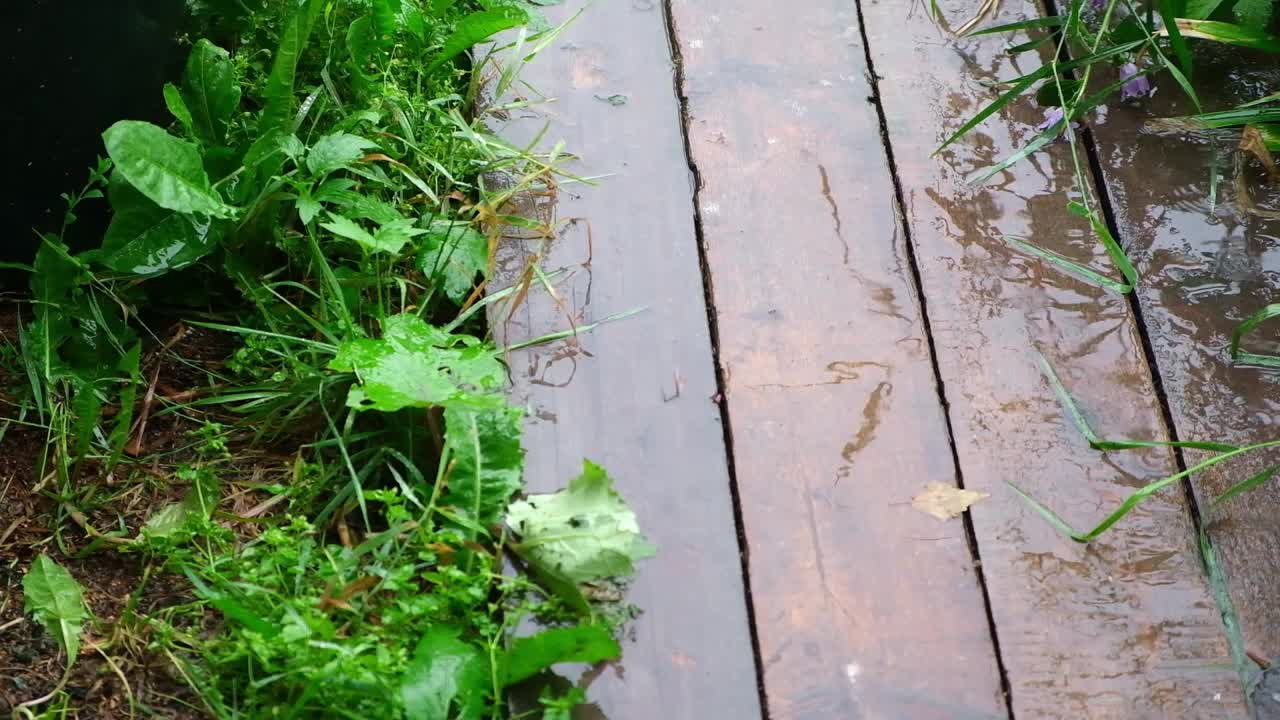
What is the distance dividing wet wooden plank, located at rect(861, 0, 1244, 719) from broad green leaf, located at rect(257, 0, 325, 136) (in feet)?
3.25

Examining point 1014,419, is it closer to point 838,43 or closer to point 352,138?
point 838,43

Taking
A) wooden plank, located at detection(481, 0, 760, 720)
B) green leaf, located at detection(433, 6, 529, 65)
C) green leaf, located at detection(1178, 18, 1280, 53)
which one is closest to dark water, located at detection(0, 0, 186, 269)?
green leaf, located at detection(433, 6, 529, 65)

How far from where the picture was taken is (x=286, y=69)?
1943 mm

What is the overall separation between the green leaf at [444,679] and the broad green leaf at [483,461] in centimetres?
19

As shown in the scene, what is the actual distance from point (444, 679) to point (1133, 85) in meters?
1.56

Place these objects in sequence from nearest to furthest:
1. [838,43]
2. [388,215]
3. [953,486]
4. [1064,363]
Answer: [953,486] → [1064,363] → [388,215] → [838,43]

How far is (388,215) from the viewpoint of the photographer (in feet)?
6.61

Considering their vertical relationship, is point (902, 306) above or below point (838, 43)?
below

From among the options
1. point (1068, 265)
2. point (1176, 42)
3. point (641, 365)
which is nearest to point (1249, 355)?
point (1068, 265)

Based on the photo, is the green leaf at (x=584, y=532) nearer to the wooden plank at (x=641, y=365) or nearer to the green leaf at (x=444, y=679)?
the wooden plank at (x=641, y=365)

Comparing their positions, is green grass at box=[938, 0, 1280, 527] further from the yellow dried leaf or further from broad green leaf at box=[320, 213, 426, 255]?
broad green leaf at box=[320, 213, 426, 255]

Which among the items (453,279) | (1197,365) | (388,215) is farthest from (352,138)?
(1197,365)

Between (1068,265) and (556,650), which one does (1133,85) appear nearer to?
(1068,265)

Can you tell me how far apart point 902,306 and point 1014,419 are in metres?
0.25
